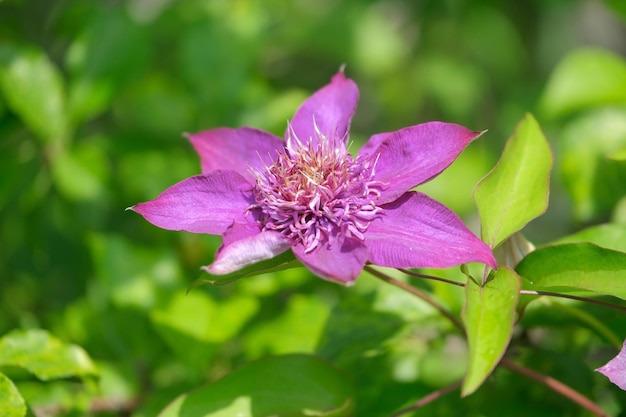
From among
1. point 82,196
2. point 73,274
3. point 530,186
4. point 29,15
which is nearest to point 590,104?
point 530,186

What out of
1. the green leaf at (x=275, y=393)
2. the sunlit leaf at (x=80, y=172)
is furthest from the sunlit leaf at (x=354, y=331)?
the sunlit leaf at (x=80, y=172)

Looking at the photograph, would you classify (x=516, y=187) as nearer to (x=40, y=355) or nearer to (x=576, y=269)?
(x=576, y=269)

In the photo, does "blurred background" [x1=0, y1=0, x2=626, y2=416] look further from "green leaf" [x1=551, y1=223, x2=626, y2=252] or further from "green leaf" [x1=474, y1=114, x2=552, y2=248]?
"green leaf" [x1=474, y1=114, x2=552, y2=248]

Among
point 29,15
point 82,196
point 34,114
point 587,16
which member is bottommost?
point 587,16

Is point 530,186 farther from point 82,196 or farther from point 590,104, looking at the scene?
point 82,196

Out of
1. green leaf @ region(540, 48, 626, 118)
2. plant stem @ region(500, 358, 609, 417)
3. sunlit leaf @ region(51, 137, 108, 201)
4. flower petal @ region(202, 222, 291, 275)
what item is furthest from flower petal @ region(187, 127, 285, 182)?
green leaf @ region(540, 48, 626, 118)

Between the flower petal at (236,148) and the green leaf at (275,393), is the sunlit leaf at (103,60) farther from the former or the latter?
the green leaf at (275,393)
